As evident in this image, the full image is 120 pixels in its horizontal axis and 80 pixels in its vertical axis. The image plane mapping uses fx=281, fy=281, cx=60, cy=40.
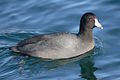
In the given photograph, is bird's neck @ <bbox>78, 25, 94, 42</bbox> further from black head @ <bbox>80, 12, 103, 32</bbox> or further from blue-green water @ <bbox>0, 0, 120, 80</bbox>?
blue-green water @ <bbox>0, 0, 120, 80</bbox>

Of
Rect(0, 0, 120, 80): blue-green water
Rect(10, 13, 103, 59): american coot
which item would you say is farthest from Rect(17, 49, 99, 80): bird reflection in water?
Rect(10, 13, 103, 59): american coot

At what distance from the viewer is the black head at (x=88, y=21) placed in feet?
33.5

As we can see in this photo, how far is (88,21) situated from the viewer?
33.7ft

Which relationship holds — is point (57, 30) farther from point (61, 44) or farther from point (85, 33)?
point (61, 44)

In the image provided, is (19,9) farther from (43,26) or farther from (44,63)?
(44,63)

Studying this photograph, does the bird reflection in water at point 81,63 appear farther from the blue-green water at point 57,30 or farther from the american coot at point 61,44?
the american coot at point 61,44

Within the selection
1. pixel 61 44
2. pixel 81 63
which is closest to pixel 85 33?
pixel 61 44

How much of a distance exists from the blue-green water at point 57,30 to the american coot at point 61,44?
0.25 meters

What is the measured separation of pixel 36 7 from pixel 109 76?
22.0 ft

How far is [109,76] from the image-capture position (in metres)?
8.51

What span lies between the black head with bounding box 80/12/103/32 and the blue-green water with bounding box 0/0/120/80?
921mm

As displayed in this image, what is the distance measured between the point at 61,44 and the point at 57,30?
2.30 m

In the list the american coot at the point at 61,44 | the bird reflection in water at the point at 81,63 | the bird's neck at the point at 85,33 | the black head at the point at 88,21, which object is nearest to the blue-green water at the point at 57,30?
the bird reflection in water at the point at 81,63

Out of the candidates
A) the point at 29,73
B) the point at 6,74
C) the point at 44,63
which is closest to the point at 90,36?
the point at 44,63
